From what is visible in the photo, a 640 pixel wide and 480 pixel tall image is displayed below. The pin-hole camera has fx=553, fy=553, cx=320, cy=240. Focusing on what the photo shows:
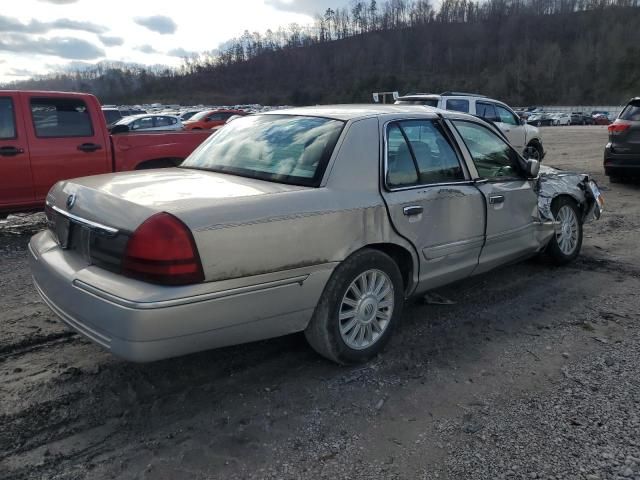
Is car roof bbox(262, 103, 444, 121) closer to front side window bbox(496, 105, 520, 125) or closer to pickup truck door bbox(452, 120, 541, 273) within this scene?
pickup truck door bbox(452, 120, 541, 273)

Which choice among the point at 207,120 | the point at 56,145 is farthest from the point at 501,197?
the point at 207,120

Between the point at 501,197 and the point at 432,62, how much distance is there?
140m

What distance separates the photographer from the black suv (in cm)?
1009

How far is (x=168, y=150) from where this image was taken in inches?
301

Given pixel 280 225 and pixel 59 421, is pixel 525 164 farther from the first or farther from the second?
pixel 59 421

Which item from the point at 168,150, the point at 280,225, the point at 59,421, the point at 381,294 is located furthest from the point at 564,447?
the point at 168,150

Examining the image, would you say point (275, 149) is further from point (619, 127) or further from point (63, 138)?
point (619, 127)

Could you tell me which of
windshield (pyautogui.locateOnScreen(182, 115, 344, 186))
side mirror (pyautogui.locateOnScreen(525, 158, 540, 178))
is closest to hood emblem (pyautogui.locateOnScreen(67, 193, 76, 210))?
windshield (pyautogui.locateOnScreen(182, 115, 344, 186))

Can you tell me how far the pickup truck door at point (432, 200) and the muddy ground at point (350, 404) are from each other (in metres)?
0.51

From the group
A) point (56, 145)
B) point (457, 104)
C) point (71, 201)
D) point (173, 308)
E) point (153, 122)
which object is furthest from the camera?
point (153, 122)

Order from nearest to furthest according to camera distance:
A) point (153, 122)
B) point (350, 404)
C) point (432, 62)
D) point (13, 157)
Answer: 1. point (350, 404)
2. point (13, 157)
3. point (153, 122)
4. point (432, 62)

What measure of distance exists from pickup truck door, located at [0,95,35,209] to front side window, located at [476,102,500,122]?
962cm

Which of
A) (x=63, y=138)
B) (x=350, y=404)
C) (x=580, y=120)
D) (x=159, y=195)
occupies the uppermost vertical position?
(x=63, y=138)

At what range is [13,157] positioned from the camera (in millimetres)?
6625
